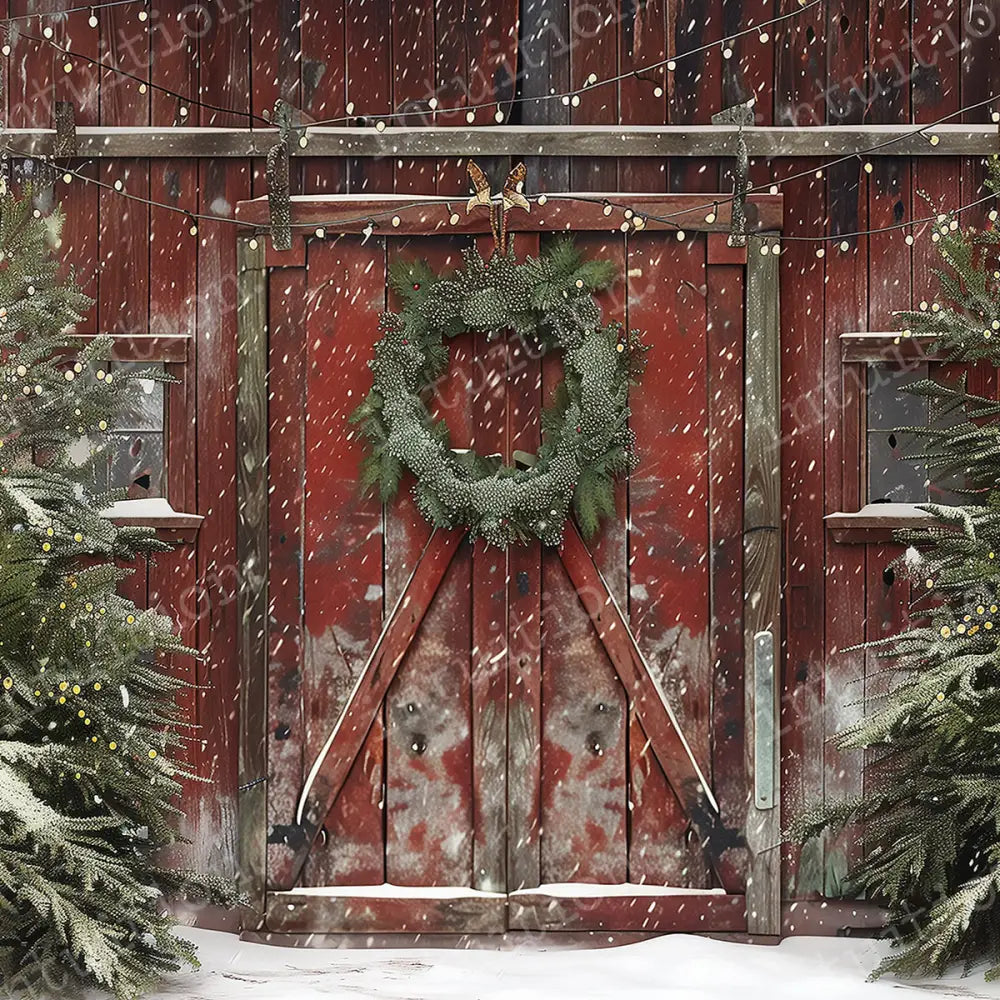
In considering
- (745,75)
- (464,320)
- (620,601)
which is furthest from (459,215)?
(620,601)

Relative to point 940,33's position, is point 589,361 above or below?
below

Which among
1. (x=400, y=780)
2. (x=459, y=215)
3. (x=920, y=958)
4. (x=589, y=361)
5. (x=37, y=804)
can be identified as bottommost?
(x=920, y=958)

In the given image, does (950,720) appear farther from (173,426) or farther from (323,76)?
(323,76)

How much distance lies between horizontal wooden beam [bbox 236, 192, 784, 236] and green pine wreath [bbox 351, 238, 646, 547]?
12cm

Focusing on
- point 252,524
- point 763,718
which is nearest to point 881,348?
point 763,718

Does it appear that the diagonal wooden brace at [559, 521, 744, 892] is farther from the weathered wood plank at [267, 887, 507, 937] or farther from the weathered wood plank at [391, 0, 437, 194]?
the weathered wood plank at [391, 0, 437, 194]

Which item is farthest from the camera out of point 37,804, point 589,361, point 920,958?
point 589,361

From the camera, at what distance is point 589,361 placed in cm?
585

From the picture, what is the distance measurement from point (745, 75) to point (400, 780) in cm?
323

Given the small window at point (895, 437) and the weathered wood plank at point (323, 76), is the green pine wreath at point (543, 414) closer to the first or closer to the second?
the weathered wood plank at point (323, 76)

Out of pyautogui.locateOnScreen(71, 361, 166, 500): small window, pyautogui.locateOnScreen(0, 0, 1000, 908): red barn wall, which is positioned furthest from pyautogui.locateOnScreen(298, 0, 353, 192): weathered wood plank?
pyautogui.locateOnScreen(71, 361, 166, 500): small window

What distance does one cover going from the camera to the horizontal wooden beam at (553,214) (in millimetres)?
5949

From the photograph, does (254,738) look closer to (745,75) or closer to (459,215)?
(459,215)

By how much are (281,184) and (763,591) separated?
2558 millimetres
